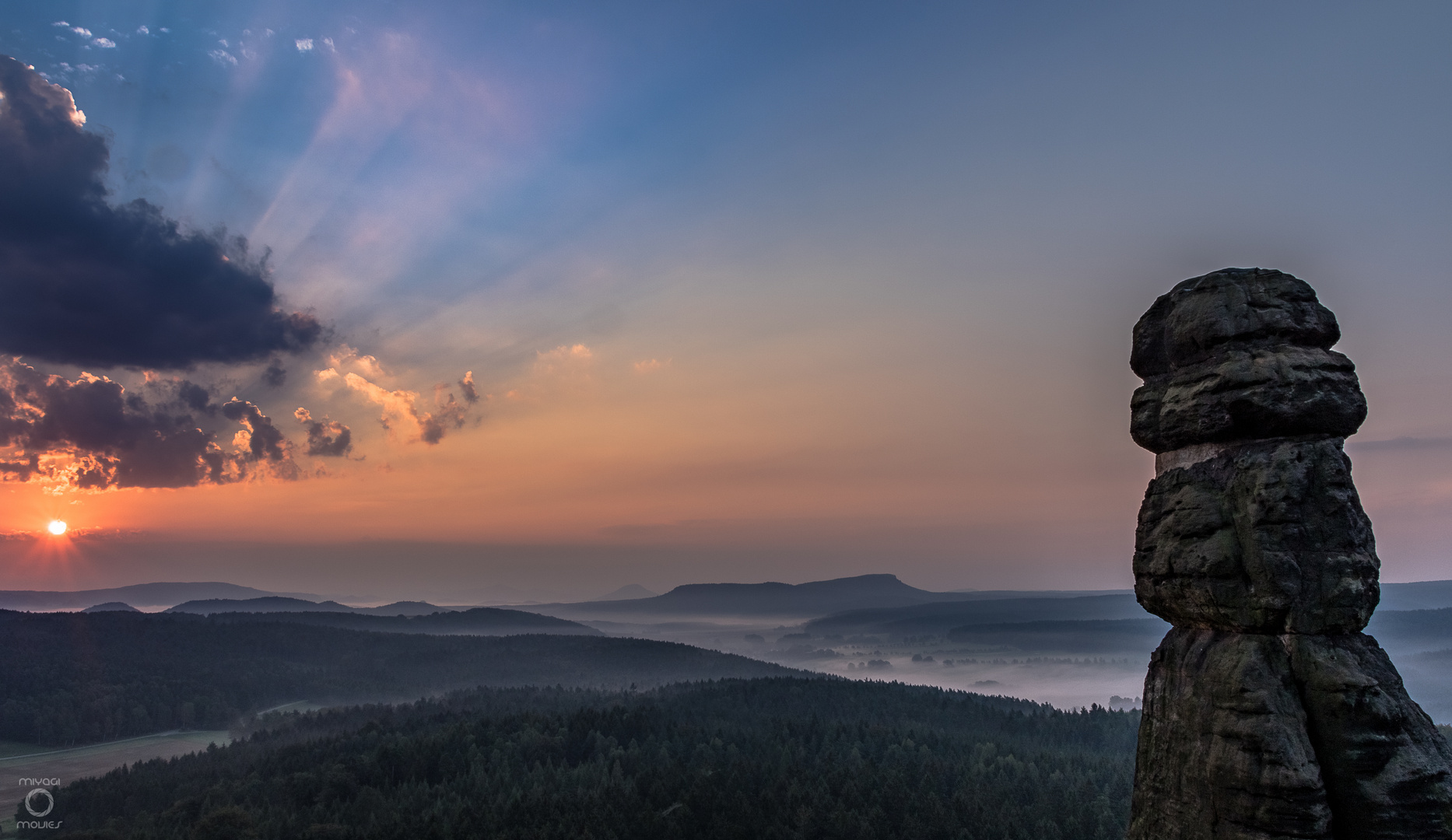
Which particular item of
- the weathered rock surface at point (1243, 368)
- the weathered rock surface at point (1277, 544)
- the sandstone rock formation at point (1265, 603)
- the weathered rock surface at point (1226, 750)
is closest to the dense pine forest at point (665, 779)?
the weathered rock surface at point (1226, 750)

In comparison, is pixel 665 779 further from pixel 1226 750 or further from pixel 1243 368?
pixel 1243 368

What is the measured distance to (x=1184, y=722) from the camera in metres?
12.8

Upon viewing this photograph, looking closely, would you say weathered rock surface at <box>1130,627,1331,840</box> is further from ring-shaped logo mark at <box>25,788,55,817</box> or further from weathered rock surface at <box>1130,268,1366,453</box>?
ring-shaped logo mark at <box>25,788,55,817</box>

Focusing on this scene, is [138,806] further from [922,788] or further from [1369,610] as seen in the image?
[1369,610]

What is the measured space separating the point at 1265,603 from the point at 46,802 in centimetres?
14553

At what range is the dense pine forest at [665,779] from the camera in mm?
64500

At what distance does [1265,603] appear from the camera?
39.6ft

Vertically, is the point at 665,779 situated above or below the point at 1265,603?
below

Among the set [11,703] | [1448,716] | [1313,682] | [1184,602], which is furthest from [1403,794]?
[1448,716]

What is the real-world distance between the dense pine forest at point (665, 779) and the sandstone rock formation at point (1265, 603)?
181 feet

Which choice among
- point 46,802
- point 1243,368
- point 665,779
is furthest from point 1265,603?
point 46,802

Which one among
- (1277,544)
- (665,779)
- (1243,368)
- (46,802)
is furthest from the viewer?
(46,802)

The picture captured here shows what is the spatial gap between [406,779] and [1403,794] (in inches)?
3876

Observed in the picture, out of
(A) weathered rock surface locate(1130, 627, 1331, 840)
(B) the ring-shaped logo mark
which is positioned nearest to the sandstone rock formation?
(A) weathered rock surface locate(1130, 627, 1331, 840)
